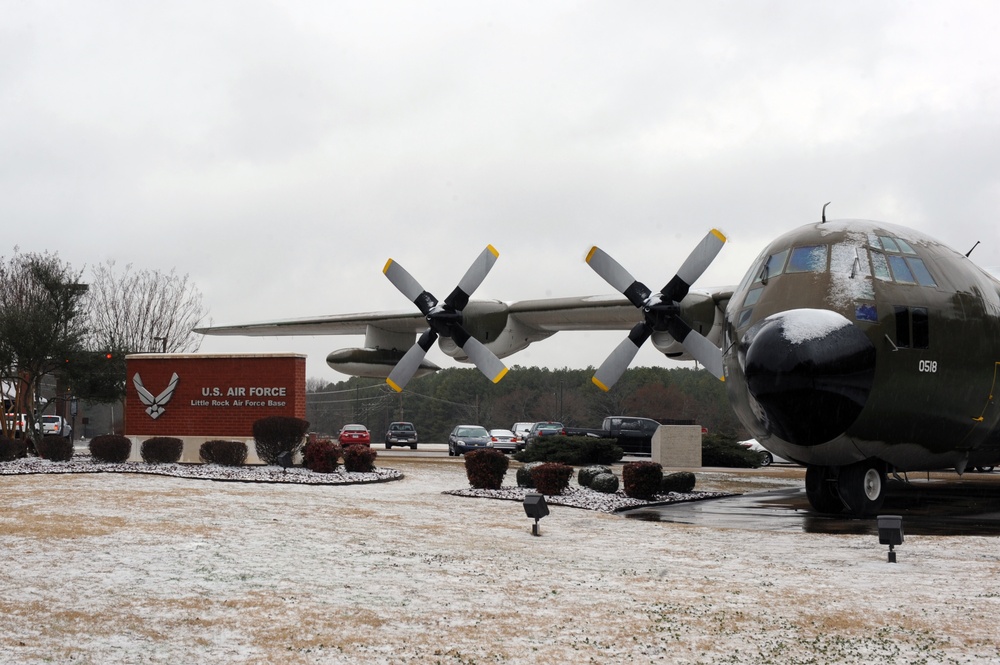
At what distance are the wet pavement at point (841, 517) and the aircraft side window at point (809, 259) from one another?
12.7 ft

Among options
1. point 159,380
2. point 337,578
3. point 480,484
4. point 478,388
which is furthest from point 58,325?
point 478,388

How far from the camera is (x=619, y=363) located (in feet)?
64.5

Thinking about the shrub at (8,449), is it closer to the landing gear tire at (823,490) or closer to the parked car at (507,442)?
the landing gear tire at (823,490)

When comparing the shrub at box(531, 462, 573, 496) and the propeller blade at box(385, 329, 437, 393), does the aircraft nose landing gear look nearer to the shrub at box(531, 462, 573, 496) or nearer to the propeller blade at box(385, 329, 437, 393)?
the shrub at box(531, 462, 573, 496)

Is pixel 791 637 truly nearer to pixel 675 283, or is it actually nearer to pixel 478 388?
pixel 675 283

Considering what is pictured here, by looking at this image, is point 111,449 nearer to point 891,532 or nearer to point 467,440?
point 467,440

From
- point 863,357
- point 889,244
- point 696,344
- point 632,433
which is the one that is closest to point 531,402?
point 632,433

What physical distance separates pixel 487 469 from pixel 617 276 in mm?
4832

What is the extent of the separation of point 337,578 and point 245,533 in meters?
3.37

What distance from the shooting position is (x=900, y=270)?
1468 cm

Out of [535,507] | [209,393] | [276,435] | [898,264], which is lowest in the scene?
[535,507]

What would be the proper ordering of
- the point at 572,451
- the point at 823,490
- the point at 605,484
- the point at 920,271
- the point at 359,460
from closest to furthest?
the point at 920,271
the point at 823,490
the point at 605,484
the point at 359,460
the point at 572,451

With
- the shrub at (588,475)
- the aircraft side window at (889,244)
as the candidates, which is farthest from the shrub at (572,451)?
the aircraft side window at (889,244)

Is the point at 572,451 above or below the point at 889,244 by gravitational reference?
below
